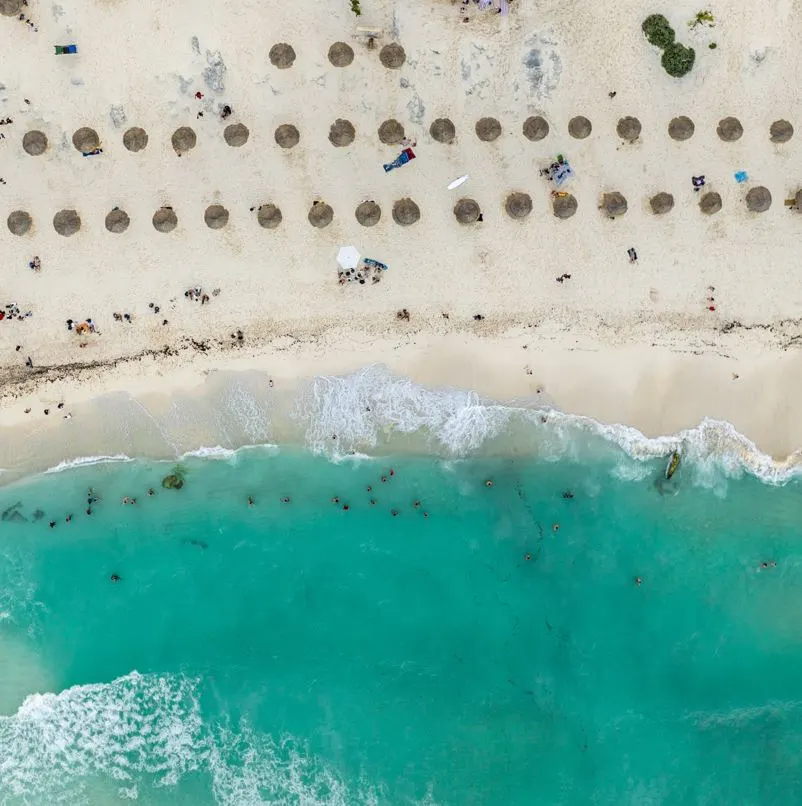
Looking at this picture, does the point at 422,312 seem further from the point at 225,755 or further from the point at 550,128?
the point at 225,755

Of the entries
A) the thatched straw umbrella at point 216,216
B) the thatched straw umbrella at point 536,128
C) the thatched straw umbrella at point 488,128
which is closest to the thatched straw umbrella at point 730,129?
the thatched straw umbrella at point 536,128

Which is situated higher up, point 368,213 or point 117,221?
point 117,221

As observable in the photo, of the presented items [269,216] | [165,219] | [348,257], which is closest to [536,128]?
[348,257]

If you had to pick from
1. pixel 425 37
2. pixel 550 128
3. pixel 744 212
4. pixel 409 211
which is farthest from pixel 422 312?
pixel 744 212

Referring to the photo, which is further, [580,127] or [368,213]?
[368,213]

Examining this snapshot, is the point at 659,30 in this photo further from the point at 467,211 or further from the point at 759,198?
the point at 467,211

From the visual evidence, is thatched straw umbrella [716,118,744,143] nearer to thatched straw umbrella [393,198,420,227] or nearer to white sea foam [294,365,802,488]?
white sea foam [294,365,802,488]
